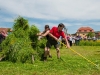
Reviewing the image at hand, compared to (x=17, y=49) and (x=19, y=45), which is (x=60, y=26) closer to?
(x=19, y=45)

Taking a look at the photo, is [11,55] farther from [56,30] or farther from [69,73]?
[69,73]

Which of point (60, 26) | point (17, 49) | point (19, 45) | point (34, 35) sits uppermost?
point (60, 26)

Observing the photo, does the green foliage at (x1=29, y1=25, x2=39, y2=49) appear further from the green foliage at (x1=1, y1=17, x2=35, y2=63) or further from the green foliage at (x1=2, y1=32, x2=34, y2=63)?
the green foliage at (x1=2, y1=32, x2=34, y2=63)

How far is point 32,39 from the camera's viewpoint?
9.84 meters

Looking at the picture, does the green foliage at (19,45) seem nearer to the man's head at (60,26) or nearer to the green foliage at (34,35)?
the green foliage at (34,35)

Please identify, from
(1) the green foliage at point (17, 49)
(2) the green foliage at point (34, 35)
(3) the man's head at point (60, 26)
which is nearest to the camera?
(1) the green foliage at point (17, 49)

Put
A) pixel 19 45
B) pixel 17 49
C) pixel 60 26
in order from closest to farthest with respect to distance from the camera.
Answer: pixel 17 49 → pixel 19 45 → pixel 60 26

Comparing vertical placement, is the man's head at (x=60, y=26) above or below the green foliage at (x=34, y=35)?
above

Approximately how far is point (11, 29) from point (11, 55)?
1.53 metres

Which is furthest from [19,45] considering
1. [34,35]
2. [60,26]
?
[60,26]

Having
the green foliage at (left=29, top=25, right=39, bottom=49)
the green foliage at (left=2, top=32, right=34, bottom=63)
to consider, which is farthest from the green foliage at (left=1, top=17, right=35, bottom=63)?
the green foliage at (left=29, top=25, right=39, bottom=49)

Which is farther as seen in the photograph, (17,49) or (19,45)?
(19,45)

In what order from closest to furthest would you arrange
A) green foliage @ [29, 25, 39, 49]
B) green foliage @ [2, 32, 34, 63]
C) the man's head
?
green foliage @ [2, 32, 34, 63] < the man's head < green foliage @ [29, 25, 39, 49]

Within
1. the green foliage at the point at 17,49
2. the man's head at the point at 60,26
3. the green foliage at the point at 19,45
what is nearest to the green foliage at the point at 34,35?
the green foliage at the point at 19,45
